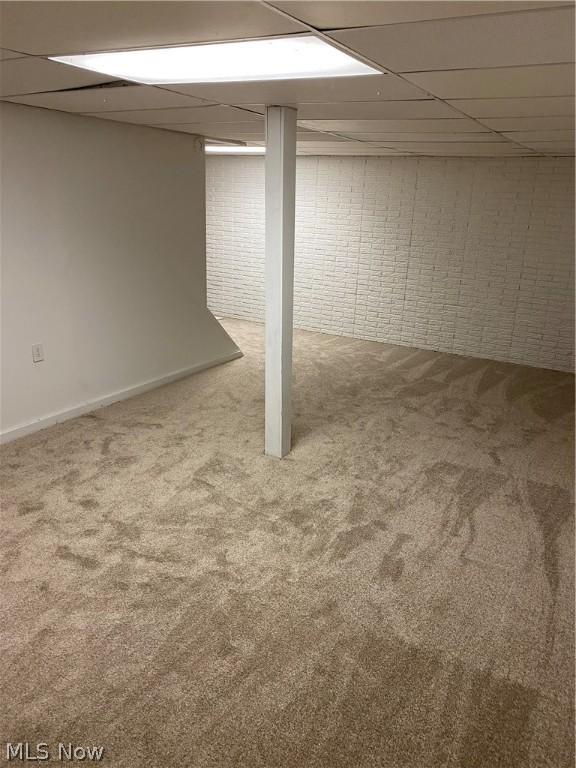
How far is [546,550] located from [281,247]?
236cm

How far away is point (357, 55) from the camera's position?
1.85m

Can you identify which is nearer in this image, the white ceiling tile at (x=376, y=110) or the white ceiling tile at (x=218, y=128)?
the white ceiling tile at (x=376, y=110)

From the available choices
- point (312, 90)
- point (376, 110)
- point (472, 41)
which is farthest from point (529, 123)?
point (472, 41)

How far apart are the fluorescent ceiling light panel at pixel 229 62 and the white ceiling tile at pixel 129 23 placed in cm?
12

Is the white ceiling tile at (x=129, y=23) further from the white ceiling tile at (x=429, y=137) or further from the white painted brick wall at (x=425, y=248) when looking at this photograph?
the white painted brick wall at (x=425, y=248)

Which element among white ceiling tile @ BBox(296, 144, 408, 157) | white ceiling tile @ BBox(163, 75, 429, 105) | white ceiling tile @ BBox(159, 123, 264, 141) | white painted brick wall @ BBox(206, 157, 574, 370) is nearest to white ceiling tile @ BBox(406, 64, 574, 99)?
white ceiling tile @ BBox(163, 75, 429, 105)

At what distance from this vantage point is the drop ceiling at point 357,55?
56.8 inches

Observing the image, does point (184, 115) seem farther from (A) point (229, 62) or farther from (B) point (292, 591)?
(B) point (292, 591)

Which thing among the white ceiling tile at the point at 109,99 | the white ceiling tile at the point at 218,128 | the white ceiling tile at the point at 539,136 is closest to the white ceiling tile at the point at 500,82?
the white ceiling tile at the point at 109,99

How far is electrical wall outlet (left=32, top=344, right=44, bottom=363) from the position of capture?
4.27m

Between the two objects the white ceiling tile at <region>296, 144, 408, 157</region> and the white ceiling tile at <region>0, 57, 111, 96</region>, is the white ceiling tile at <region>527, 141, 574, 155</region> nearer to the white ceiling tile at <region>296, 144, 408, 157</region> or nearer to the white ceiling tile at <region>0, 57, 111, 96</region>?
the white ceiling tile at <region>296, 144, 408, 157</region>

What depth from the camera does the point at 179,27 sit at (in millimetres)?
1635

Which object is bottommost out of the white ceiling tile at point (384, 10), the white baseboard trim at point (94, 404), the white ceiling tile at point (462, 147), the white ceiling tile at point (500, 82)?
the white baseboard trim at point (94, 404)

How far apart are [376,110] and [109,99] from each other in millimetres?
1461
